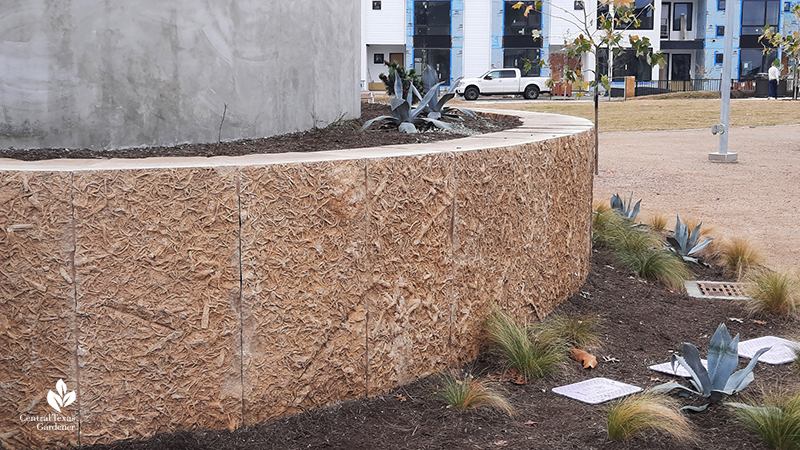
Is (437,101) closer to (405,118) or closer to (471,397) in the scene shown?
(405,118)

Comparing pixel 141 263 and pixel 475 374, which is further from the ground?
pixel 141 263

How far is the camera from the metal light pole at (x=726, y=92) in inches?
496

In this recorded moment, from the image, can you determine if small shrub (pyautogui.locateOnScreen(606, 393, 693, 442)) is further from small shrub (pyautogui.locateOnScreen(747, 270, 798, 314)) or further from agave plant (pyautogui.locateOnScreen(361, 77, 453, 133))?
agave plant (pyautogui.locateOnScreen(361, 77, 453, 133))

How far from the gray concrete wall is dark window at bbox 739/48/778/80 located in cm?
4960

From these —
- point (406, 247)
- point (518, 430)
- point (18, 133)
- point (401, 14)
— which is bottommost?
point (518, 430)

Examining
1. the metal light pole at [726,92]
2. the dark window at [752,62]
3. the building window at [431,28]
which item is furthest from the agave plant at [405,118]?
the dark window at [752,62]

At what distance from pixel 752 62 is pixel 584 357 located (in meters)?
50.6

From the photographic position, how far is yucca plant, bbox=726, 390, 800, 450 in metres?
3.32

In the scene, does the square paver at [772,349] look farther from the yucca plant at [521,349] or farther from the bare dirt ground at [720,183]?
the bare dirt ground at [720,183]

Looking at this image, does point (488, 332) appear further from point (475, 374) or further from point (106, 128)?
point (106, 128)

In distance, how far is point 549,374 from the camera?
4254 millimetres

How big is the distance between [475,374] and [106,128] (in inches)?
91.2

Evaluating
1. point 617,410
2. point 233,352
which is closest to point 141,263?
point 233,352

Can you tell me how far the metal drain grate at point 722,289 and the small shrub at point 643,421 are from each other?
290 centimetres
